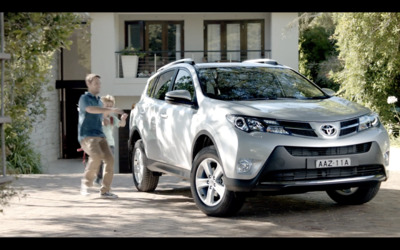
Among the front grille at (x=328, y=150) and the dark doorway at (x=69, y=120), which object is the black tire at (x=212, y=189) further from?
the dark doorway at (x=69, y=120)

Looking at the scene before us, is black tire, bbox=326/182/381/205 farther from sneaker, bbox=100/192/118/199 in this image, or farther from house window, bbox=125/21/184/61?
house window, bbox=125/21/184/61

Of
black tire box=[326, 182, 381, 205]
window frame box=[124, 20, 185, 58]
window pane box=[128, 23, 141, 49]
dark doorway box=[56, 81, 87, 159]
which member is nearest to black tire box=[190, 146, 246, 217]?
black tire box=[326, 182, 381, 205]

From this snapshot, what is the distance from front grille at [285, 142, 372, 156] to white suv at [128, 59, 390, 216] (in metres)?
0.01

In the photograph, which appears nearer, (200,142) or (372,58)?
(200,142)

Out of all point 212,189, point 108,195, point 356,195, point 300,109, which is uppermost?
point 300,109

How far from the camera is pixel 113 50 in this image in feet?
87.9

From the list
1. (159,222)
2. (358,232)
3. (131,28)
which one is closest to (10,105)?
(159,222)

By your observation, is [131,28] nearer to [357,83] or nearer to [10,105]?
[357,83]

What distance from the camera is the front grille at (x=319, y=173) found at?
767 centimetres

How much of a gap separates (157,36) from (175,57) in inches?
46.9

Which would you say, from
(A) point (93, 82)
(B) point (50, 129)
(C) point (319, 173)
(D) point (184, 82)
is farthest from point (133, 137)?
(B) point (50, 129)

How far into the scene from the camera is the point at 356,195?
9023mm

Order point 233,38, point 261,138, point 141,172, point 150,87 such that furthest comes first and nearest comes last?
point 233,38, point 150,87, point 141,172, point 261,138

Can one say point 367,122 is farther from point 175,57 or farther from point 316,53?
point 316,53
